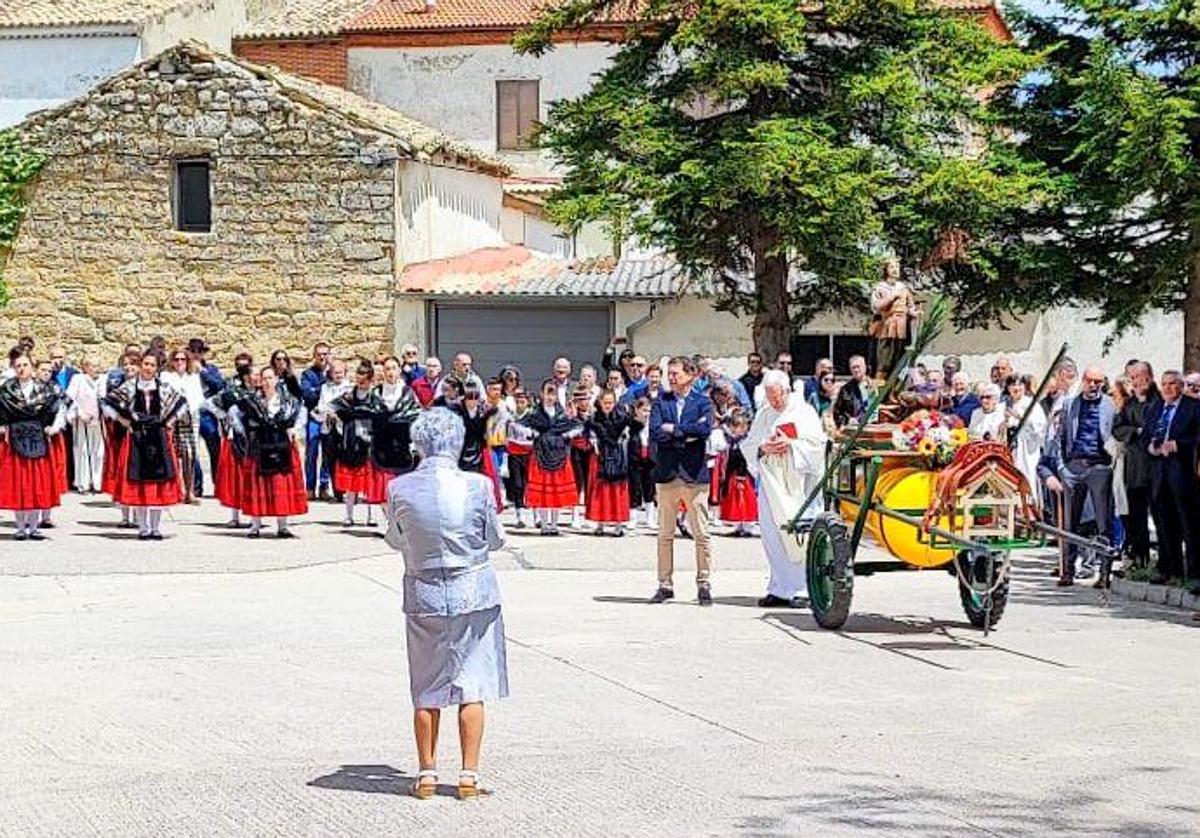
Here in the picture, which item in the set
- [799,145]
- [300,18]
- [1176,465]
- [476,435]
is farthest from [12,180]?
[1176,465]

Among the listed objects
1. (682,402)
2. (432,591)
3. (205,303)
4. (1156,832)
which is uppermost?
(205,303)

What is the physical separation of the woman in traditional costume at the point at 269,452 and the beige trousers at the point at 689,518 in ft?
19.1

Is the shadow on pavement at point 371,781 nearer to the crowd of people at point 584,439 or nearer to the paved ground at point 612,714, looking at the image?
the paved ground at point 612,714

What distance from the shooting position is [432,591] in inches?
339

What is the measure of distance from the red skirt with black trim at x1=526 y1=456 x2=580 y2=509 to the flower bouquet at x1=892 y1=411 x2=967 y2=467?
305 inches

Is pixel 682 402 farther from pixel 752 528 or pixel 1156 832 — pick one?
pixel 1156 832

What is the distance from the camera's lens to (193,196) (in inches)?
1220

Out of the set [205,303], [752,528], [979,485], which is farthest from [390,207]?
[979,485]

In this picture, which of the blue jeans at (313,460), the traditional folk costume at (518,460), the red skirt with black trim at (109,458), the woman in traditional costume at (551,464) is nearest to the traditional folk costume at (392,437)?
the traditional folk costume at (518,460)

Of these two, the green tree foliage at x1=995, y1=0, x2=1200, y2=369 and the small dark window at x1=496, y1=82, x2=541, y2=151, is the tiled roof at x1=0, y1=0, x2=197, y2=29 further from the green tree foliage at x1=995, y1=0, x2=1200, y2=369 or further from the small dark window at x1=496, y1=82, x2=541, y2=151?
the green tree foliage at x1=995, y1=0, x2=1200, y2=369

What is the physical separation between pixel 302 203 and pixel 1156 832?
24.0 m

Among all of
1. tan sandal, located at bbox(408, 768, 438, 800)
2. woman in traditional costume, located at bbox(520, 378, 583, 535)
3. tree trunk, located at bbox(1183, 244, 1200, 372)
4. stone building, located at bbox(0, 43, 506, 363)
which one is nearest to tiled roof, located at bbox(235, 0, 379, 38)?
stone building, located at bbox(0, 43, 506, 363)

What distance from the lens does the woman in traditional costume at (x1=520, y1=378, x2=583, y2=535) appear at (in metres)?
21.3

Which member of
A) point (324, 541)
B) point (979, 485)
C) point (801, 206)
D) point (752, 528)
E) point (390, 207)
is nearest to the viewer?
point (979, 485)
